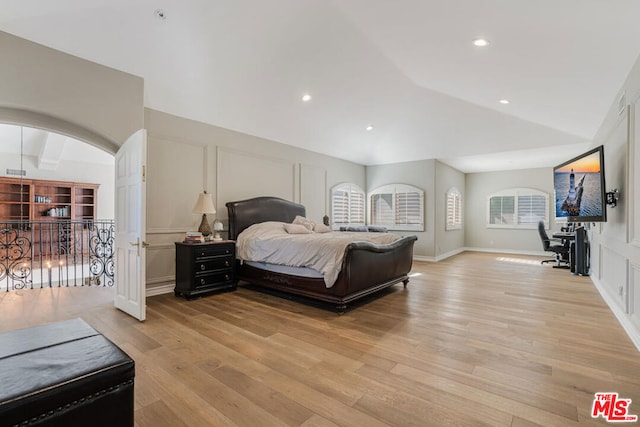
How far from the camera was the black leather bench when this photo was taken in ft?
3.46

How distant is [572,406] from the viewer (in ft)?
6.23

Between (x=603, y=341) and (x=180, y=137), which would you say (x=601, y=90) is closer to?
(x=603, y=341)

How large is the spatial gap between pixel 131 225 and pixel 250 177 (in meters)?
2.53

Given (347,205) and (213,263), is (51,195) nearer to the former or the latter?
(213,263)

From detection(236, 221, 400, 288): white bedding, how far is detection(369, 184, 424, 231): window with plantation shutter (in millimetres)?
3577

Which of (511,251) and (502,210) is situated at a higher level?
(502,210)

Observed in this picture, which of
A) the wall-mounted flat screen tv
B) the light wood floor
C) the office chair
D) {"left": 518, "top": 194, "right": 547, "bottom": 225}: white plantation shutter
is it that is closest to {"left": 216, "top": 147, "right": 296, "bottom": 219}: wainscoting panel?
the light wood floor

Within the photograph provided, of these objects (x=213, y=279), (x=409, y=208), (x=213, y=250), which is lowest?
(x=213, y=279)

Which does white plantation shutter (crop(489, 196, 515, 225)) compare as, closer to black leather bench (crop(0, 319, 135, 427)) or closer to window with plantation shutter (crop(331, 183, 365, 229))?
window with plantation shutter (crop(331, 183, 365, 229))

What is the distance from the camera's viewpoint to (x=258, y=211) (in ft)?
18.3

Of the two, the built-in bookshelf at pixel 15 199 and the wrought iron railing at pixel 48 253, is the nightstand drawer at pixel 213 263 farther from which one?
the built-in bookshelf at pixel 15 199

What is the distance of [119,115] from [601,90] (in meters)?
5.94

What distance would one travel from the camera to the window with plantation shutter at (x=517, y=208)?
30.1 feet

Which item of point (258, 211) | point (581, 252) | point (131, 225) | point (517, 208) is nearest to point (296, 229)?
point (258, 211)
